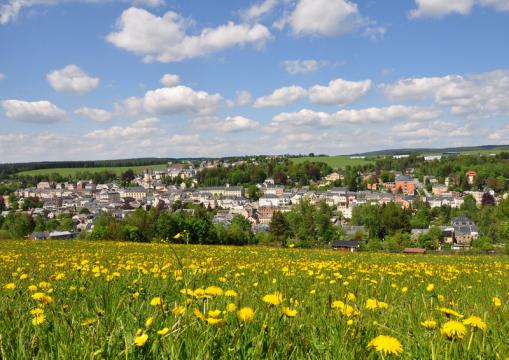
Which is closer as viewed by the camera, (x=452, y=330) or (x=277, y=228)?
(x=452, y=330)

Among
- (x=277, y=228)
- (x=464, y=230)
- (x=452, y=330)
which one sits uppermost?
(x=452, y=330)

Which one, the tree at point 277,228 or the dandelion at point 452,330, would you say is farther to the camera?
the tree at point 277,228

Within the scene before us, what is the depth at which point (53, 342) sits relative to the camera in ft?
8.47

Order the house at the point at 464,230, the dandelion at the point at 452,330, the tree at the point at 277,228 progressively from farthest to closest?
the house at the point at 464,230
the tree at the point at 277,228
the dandelion at the point at 452,330

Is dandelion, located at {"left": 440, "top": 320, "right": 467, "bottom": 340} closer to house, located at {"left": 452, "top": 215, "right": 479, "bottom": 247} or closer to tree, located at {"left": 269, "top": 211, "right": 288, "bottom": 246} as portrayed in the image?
tree, located at {"left": 269, "top": 211, "right": 288, "bottom": 246}

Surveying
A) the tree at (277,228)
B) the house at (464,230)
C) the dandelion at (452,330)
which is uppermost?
the dandelion at (452,330)

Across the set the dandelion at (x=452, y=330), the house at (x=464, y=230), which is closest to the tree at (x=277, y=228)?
the house at (x=464, y=230)

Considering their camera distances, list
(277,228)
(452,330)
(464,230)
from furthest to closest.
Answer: (464,230), (277,228), (452,330)

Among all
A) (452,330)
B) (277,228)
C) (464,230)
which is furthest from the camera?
(464,230)

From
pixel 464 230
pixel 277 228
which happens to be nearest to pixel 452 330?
pixel 277 228

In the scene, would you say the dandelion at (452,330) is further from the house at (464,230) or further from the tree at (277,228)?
the house at (464,230)

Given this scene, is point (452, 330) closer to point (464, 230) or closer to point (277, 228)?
point (277, 228)

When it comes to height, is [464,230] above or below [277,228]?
below

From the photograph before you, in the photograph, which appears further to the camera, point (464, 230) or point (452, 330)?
point (464, 230)
